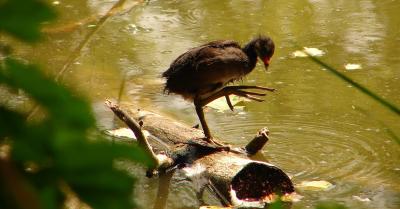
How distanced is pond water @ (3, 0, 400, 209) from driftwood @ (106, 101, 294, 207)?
13 centimetres

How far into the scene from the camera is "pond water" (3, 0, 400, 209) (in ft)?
19.8

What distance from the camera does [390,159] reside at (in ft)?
20.5

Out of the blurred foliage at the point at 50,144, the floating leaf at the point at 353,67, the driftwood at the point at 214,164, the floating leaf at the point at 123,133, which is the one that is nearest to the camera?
the blurred foliage at the point at 50,144

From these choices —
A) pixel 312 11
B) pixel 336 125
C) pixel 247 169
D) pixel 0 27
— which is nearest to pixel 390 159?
pixel 336 125

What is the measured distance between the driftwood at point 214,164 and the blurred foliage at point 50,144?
359cm

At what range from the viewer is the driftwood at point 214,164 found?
5480 mm

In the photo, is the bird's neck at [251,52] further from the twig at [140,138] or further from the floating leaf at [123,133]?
the floating leaf at [123,133]

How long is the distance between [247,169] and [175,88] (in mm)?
1009

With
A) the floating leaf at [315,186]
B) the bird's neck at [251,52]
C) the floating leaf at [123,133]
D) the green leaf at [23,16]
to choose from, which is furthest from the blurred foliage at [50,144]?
the floating leaf at [123,133]

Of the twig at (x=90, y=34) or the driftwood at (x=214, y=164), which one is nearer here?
the driftwood at (x=214, y=164)

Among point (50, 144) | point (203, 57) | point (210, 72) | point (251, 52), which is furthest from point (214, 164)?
point (50, 144)

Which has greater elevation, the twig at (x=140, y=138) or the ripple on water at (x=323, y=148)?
the twig at (x=140, y=138)

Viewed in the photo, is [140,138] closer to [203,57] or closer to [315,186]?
[203,57]

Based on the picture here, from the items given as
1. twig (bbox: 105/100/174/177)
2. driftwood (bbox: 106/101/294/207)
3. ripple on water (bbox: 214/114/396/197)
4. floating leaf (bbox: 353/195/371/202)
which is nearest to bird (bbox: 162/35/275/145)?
driftwood (bbox: 106/101/294/207)
